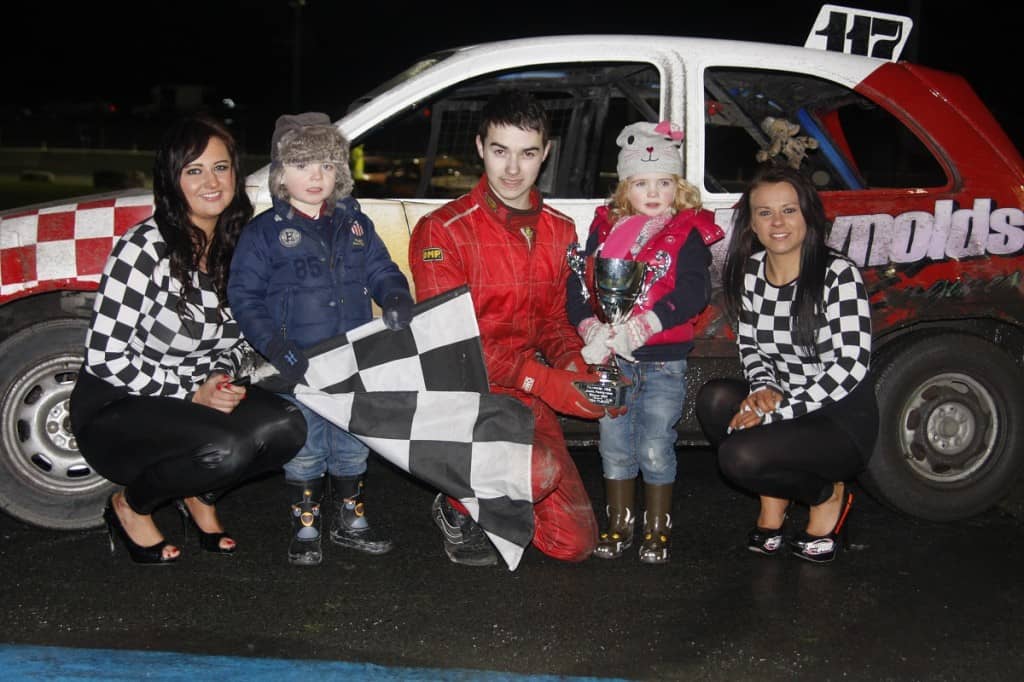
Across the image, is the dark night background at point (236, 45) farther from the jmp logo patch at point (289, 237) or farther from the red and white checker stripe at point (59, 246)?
the jmp logo patch at point (289, 237)

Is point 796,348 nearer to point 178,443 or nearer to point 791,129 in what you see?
point 791,129

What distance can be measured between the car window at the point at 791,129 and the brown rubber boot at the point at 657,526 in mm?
1209

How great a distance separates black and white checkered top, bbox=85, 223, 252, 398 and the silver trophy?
1.23 metres

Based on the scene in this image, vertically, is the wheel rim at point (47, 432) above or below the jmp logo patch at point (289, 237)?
below

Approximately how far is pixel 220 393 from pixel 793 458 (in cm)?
188

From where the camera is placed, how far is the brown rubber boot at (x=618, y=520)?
11.6ft

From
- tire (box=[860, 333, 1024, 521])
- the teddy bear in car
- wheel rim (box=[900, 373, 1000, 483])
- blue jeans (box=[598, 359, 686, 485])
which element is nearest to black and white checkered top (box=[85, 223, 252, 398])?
blue jeans (box=[598, 359, 686, 485])

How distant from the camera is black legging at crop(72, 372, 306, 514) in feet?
10.6

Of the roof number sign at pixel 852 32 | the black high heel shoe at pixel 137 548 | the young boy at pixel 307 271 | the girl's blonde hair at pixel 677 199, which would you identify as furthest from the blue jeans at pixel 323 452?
the roof number sign at pixel 852 32

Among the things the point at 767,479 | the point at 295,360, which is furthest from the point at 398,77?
the point at 767,479

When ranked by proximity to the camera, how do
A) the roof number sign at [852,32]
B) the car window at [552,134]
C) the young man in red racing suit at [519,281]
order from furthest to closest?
the roof number sign at [852,32]
the car window at [552,134]
the young man in red racing suit at [519,281]

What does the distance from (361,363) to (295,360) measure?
226mm

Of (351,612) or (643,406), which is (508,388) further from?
(351,612)

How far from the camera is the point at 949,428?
13.0 ft
